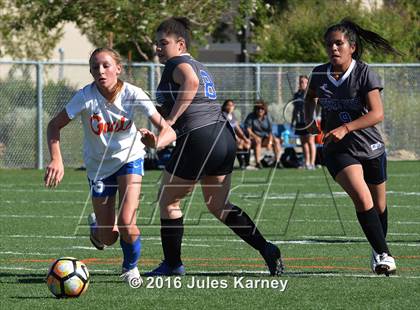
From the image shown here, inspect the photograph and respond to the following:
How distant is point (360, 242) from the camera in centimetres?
1120

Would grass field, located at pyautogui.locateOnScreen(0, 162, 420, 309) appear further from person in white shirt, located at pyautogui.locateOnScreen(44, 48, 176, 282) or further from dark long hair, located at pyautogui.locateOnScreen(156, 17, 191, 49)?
dark long hair, located at pyautogui.locateOnScreen(156, 17, 191, 49)

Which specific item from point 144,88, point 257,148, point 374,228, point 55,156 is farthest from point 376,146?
point 144,88

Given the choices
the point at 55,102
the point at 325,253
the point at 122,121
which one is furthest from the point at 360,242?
the point at 55,102

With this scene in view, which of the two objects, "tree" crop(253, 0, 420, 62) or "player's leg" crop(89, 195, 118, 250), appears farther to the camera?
"tree" crop(253, 0, 420, 62)

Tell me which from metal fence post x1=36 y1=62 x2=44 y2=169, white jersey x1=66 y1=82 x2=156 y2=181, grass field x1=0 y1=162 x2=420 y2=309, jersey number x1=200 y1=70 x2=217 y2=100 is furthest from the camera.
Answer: metal fence post x1=36 y1=62 x2=44 y2=169

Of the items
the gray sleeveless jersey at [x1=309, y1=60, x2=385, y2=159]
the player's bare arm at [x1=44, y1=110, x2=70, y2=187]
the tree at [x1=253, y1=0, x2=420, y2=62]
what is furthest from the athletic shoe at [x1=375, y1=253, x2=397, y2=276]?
the tree at [x1=253, y1=0, x2=420, y2=62]

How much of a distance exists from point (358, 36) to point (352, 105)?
0.62m

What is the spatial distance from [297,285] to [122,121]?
71.4 inches

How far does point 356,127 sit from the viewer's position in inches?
333

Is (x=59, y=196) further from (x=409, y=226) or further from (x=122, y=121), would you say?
(x=122, y=121)

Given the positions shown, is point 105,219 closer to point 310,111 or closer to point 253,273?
point 253,273

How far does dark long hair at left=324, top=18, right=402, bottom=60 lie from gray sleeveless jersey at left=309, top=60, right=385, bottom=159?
0.18 meters

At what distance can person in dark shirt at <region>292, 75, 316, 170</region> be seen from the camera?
23.0 m

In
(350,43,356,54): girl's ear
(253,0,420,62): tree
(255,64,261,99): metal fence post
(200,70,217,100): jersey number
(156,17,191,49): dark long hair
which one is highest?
(156,17,191,49): dark long hair
